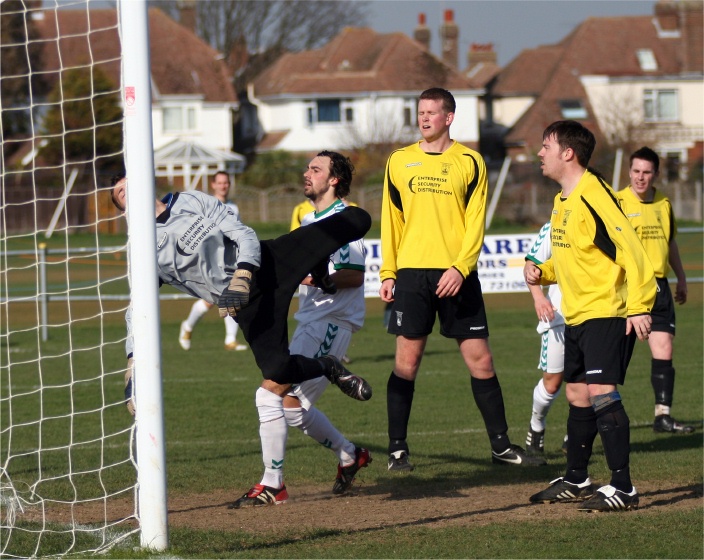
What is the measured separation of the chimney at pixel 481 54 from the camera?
61.3 m

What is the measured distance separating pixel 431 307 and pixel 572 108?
47.1 meters

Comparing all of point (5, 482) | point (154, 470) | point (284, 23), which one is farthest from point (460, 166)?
point (284, 23)

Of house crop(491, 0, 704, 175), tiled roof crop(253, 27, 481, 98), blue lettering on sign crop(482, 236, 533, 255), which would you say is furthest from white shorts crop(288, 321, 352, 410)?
house crop(491, 0, 704, 175)

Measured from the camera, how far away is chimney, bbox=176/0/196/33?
58.2 meters

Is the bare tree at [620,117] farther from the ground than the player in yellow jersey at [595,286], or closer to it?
farther from the ground

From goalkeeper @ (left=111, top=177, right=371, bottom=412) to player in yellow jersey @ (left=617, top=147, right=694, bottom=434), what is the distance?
3.37 m

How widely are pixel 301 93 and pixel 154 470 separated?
2045 inches

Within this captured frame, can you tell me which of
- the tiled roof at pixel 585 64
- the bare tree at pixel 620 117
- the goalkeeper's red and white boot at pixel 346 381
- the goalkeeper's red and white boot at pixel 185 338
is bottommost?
the goalkeeper's red and white boot at pixel 185 338

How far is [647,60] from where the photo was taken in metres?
54.0

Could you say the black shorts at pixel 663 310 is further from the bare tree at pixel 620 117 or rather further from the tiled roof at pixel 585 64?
the tiled roof at pixel 585 64

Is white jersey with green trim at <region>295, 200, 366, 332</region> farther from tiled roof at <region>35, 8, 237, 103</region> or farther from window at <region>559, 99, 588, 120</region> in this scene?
tiled roof at <region>35, 8, 237, 103</region>

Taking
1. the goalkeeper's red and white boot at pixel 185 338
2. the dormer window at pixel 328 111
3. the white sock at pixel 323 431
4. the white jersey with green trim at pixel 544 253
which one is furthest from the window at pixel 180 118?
the white sock at pixel 323 431

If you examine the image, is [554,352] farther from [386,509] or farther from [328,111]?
[328,111]

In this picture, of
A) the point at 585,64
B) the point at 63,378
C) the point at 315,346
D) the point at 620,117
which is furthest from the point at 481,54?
the point at 315,346
